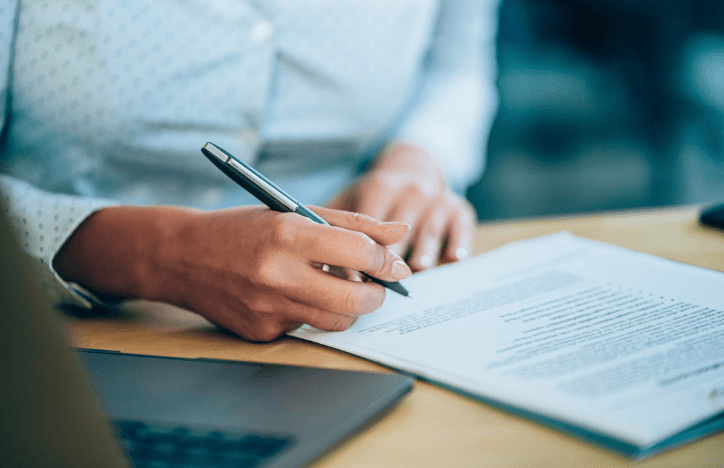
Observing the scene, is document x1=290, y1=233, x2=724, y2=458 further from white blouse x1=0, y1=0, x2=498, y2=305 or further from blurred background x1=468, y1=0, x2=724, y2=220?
blurred background x1=468, y1=0, x2=724, y2=220

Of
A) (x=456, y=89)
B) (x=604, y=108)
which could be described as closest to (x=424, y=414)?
(x=456, y=89)

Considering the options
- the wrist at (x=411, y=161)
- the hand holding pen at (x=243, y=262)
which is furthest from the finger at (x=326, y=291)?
the wrist at (x=411, y=161)

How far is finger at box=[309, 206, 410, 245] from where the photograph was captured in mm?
380

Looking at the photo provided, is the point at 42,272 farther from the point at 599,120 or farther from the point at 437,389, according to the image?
the point at 599,120

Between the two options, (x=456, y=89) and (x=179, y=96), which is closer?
(x=179, y=96)

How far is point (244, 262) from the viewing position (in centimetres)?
37

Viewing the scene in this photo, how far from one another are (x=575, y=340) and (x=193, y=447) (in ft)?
0.76

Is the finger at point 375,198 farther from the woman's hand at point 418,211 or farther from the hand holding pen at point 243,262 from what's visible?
A: the hand holding pen at point 243,262

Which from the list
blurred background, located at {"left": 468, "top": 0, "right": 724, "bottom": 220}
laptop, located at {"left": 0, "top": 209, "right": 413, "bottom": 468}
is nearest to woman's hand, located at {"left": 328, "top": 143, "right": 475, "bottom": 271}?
laptop, located at {"left": 0, "top": 209, "right": 413, "bottom": 468}

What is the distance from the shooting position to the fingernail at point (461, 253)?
0.55 meters

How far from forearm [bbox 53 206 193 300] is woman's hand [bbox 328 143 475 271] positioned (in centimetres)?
24

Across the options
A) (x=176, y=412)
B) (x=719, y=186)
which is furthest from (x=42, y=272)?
(x=719, y=186)

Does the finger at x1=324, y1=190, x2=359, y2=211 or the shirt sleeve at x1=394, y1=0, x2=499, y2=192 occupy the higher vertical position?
the shirt sleeve at x1=394, y1=0, x2=499, y2=192

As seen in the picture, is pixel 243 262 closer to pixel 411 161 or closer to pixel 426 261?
pixel 426 261
